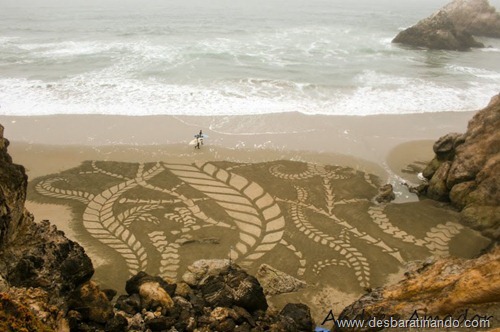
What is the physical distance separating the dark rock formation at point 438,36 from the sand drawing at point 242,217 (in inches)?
1062

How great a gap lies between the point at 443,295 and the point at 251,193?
674cm

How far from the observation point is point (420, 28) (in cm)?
3522

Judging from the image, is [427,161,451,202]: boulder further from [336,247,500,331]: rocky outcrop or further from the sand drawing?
[336,247,500,331]: rocky outcrop

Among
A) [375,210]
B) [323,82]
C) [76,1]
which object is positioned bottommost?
[375,210]

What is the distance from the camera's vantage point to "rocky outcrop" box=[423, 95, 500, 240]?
405 inches

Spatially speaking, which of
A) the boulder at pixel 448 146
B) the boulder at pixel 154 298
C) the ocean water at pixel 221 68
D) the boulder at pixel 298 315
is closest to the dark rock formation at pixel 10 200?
the boulder at pixel 154 298

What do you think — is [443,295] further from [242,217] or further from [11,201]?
[11,201]

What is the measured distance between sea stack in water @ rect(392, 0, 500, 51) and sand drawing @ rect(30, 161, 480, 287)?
2714 cm

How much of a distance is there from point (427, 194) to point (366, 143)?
12.1 ft

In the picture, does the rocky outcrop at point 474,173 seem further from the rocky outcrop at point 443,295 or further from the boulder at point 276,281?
the boulder at point 276,281

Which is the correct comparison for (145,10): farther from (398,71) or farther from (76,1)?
(398,71)

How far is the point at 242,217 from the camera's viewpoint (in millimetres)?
10664

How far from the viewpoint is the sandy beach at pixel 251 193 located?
30.2ft

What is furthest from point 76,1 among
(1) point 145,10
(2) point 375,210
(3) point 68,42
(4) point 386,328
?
(4) point 386,328
